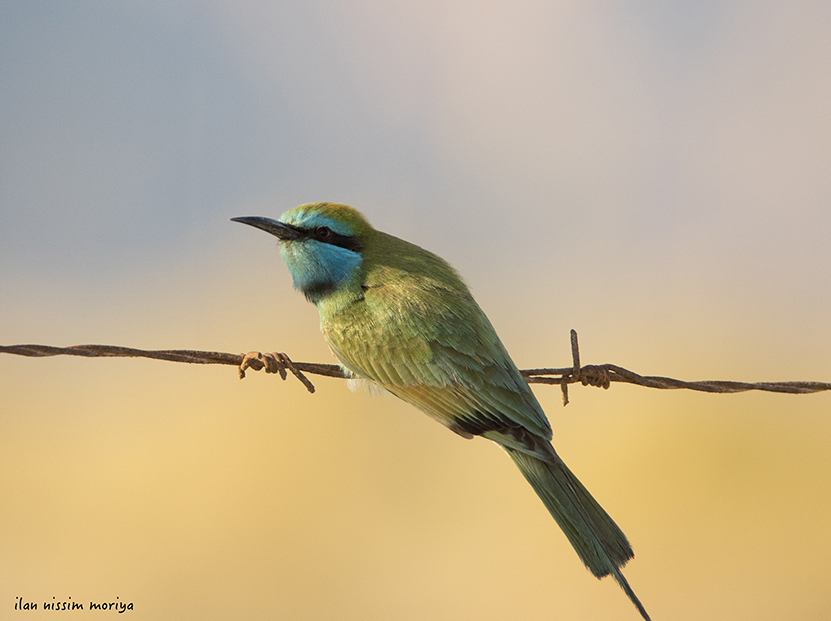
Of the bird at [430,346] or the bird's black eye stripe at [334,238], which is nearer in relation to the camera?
the bird at [430,346]

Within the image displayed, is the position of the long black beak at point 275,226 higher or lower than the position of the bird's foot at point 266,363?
higher

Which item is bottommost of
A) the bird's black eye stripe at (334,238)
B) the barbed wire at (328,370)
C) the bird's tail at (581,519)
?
the bird's tail at (581,519)

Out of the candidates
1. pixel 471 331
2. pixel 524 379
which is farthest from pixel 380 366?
pixel 524 379

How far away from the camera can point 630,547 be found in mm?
2477

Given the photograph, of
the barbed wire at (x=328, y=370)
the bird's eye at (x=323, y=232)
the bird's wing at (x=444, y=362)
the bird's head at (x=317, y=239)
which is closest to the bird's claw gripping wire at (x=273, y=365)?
the barbed wire at (x=328, y=370)

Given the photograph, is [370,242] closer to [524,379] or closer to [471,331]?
[471,331]

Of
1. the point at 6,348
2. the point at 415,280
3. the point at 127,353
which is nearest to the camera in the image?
the point at 6,348

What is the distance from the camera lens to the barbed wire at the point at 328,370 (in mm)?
2109

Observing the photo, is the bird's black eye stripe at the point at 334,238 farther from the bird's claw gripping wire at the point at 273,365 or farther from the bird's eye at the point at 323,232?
the bird's claw gripping wire at the point at 273,365

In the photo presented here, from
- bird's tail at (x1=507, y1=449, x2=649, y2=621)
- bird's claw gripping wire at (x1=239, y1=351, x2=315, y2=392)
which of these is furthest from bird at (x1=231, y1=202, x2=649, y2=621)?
bird's claw gripping wire at (x1=239, y1=351, x2=315, y2=392)

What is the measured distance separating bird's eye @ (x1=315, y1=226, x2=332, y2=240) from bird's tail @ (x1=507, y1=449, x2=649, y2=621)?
1257 millimetres

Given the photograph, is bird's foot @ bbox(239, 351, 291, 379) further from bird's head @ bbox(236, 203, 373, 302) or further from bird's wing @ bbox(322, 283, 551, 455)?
bird's head @ bbox(236, 203, 373, 302)

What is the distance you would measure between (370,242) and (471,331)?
0.70 metres

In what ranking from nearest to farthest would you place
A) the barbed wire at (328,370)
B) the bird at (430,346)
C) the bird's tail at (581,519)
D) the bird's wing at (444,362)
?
the barbed wire at (328,370), the bird's tail at (581,519), the bird at (430,346), the bird's wing at (444,362)
